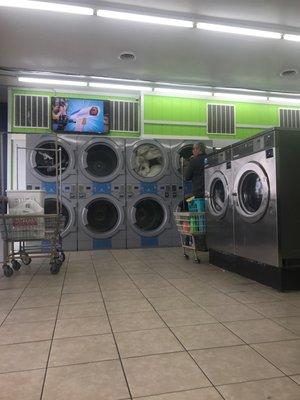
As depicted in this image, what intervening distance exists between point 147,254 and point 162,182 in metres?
1.50

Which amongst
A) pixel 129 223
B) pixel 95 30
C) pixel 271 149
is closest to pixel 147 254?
pixel 129 223

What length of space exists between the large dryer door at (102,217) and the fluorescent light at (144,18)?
2.80 meters

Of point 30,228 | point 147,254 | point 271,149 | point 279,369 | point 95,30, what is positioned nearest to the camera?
point 279,369

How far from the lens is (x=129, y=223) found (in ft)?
20.0

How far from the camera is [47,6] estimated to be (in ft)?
13.0

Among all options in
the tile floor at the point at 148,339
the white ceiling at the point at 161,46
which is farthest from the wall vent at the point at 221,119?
the tile floor at the point at 148,339

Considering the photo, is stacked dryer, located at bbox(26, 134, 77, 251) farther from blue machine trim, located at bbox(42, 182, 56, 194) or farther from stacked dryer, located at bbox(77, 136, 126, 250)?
stacked dryer, located at bbox(77, 136, 126, 250)

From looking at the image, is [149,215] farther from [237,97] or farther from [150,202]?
[237,97]

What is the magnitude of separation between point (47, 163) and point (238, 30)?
3.60 m

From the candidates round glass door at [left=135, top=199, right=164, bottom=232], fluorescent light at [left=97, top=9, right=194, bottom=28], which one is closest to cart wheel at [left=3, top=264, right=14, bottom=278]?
round glass door at [left=135, top=199, right=164, bottom=232]

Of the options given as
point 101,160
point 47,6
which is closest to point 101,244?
point 101,160

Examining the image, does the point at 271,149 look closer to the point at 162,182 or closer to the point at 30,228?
the point at 30,228

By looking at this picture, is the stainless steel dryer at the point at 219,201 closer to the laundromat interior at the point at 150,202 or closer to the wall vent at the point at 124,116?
the laundromat interior at the point at 150,202

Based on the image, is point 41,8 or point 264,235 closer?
point 264,235
